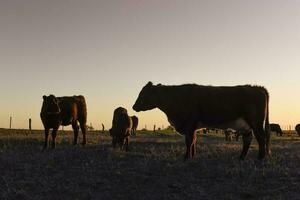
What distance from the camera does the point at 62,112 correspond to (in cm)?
2350

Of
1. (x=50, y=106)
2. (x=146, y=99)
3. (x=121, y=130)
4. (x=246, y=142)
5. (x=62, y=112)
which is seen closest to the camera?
(x=246, y=142)

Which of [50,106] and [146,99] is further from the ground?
[146,99]

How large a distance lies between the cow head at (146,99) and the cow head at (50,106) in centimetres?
409

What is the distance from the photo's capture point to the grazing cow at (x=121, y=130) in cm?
2349

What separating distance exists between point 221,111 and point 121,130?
7.11 m

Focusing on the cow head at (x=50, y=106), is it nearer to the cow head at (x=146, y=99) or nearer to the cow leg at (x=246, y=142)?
the cow head at (x=146, y=99)

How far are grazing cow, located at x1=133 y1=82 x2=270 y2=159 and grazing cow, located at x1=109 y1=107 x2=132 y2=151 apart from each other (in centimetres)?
473

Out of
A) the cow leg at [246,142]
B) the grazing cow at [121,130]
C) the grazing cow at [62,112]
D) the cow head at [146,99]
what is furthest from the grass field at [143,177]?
the grazing cow at [121,130]

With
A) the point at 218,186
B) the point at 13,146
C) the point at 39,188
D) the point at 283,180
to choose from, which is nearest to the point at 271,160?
the point at 283,180

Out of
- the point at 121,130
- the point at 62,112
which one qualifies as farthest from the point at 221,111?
the point at 62,112

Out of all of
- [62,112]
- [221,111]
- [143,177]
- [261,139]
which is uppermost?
[62,112]

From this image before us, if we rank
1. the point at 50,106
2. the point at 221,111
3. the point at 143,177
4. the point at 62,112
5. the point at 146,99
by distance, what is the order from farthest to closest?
1. the point at 62,112
2. the point at 50,106
3. the point at 146,99
4. the point at 221,111
5. the point at 143,177

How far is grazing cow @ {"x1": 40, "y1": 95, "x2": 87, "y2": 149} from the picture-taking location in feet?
73.0

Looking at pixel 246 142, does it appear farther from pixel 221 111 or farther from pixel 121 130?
pixel 121 130
